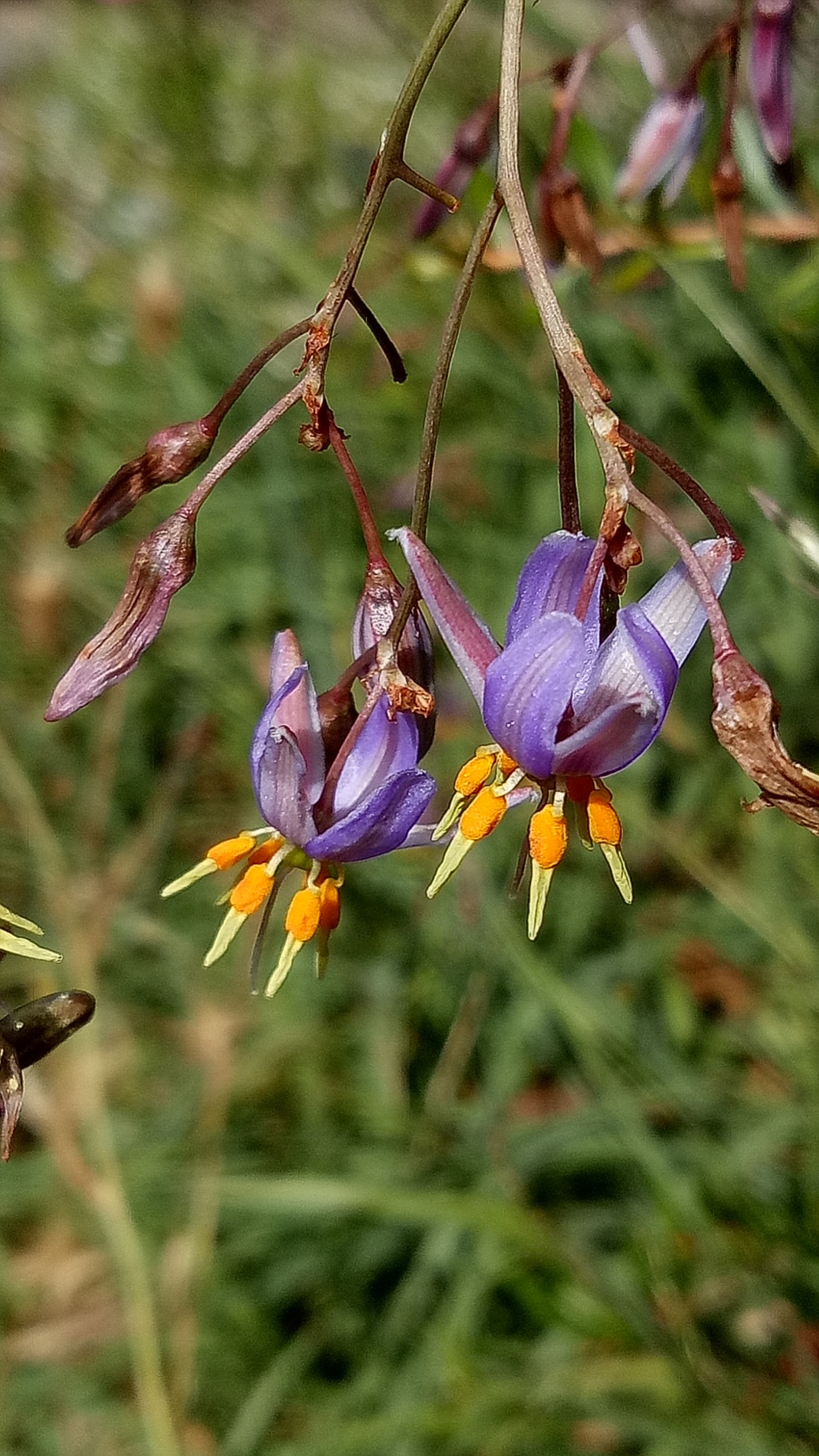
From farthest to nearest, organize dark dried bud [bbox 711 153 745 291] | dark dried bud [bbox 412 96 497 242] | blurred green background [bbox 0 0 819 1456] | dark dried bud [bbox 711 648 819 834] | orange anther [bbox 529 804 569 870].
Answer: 1. blurred green background [bbox 0 0 819 1456]
2. dark dried bud [bbox 412 96 497 242]
3. dark dried bud [bbox 711 153 745 291]
4. orange anther [bbox 529 804 569 870]
5. dark dried bud [bbox 711 648 819 834]

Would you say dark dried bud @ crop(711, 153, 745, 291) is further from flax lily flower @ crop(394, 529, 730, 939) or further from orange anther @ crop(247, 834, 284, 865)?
orange anther @ crop(247, 834, 284, 865)

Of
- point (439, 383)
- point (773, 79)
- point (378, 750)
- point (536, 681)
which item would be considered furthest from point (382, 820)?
point (773, 79)

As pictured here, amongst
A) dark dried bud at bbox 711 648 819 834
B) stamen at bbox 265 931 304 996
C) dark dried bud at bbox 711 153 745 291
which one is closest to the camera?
dark dried bud at bbox 711 648 819 834

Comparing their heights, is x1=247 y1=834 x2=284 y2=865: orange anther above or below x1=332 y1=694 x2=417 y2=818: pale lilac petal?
below

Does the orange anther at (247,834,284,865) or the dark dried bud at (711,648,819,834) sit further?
the orange anther at (247,834,284,865)

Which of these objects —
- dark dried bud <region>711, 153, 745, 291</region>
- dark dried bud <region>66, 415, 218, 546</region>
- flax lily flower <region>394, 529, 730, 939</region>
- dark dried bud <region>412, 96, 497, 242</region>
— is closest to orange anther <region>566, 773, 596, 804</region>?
flax lily flower <region>394, 529, 730, 939</region>
